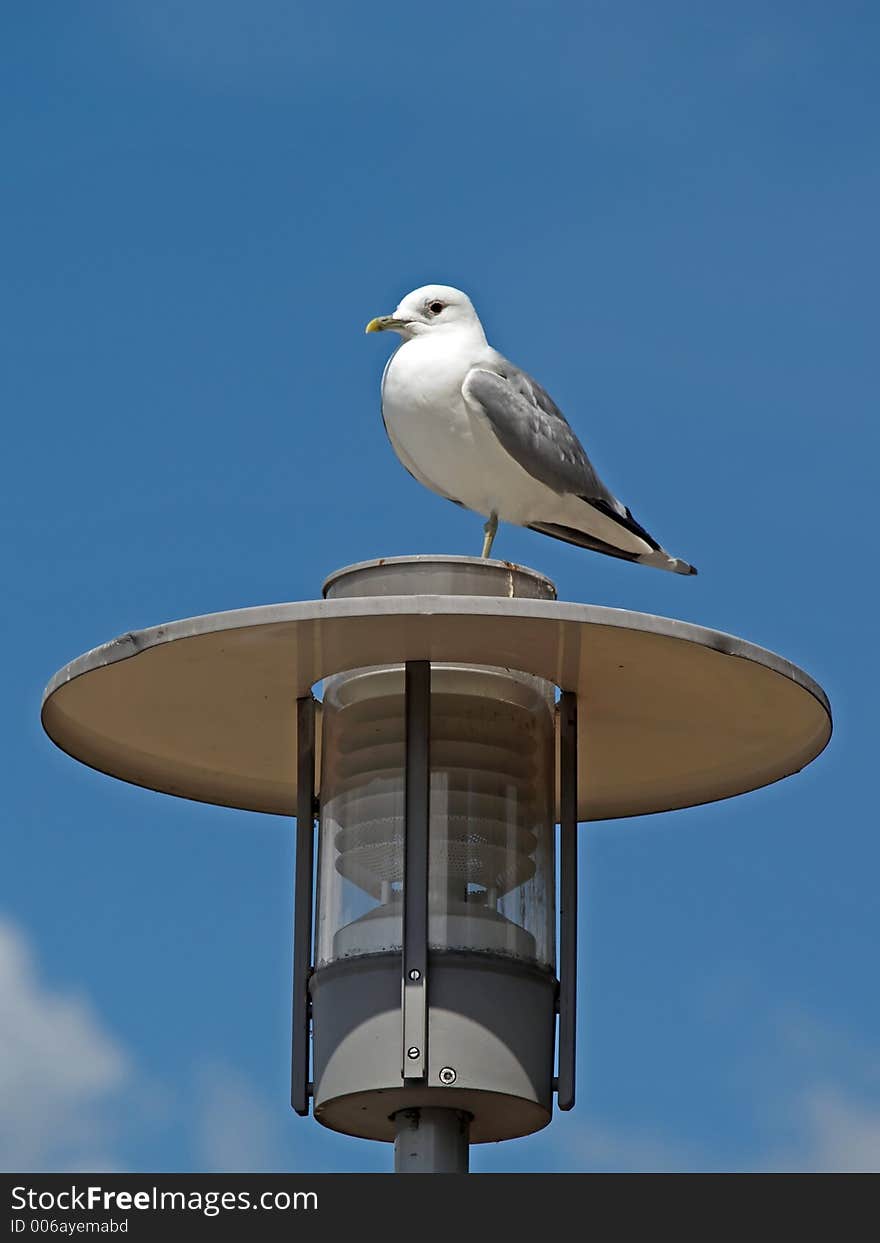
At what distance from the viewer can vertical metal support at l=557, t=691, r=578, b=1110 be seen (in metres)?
13.6

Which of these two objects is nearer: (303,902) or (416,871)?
(416,871)

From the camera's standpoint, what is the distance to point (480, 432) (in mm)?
15156

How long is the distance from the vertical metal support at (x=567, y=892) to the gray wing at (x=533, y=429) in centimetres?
159

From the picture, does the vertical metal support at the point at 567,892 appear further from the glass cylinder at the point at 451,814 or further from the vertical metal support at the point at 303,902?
the vertical metal support at the point at 303,902

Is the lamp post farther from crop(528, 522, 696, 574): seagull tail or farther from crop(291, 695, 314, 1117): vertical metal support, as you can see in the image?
crop(528, 522, 696, 574): seagull tail

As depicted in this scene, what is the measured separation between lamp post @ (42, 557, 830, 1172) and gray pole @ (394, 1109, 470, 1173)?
1cm

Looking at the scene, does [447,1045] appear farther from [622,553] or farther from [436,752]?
[622,553]

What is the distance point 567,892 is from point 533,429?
2912mm

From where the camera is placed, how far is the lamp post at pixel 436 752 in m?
13.4

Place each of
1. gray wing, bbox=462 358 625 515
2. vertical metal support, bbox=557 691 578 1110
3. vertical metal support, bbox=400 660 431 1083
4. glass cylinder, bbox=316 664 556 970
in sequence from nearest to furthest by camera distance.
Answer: vertical metal support, bbox=400 660 431 1083 < vertical metal support, bbox=557 691 578 1110 < glass cylinder, bbox=316 664 556 970 < gray wing, bbox=462 358 625 515

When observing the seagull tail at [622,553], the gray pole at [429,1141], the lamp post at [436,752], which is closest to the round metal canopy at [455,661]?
the lamp post at [436,752]

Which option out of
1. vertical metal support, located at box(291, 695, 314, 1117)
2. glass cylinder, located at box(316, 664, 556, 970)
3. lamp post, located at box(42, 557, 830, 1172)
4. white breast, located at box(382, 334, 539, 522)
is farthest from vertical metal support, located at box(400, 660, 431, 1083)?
white breast, located at box(382, 334, 539, 522)

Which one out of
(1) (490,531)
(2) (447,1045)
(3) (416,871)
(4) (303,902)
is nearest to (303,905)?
(4) (303,902)
